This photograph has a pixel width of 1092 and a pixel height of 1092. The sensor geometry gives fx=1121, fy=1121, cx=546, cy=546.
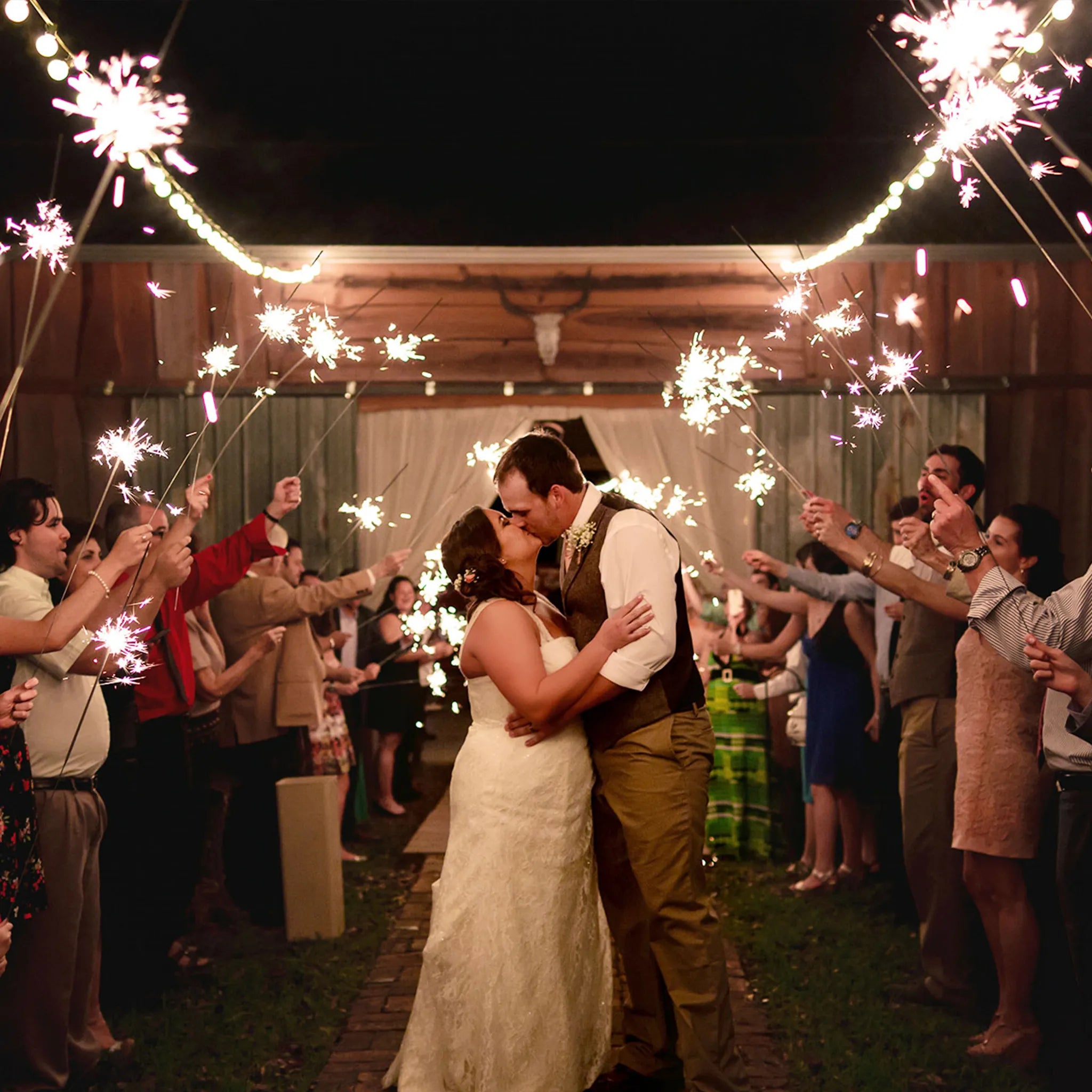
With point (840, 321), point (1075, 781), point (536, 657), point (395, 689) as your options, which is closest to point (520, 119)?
point (536, 657)

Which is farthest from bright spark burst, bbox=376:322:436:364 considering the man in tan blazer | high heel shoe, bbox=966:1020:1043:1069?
high heel shoe, bbox=966:1020:1043:1069

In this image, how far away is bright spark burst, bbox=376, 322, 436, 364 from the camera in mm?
5789

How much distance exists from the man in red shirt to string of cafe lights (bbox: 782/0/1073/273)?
2280 mm

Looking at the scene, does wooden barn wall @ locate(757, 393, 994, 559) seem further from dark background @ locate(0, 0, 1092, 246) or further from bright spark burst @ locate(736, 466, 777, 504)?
dark background @ locate(0, 0, 1092, 246)

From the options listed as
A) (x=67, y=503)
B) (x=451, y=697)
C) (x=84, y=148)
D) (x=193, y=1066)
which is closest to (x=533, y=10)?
(x=84, y=148)

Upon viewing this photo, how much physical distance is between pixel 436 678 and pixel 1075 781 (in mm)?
3626

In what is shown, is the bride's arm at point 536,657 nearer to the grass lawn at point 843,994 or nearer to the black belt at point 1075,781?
the black belt at point 1075,781

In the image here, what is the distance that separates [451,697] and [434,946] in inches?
165

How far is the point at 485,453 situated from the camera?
19.5 ft

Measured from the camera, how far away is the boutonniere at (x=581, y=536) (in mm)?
3184

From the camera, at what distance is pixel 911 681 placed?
413cm

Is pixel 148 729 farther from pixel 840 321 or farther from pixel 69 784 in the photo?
pixel 840 321

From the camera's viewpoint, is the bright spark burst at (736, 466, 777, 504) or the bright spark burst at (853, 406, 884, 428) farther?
the bright spark burst at (736, 466, 777, 504)

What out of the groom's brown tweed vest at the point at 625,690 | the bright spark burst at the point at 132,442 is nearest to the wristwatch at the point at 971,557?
the groom's brown tweed vest at the point at 625,690
